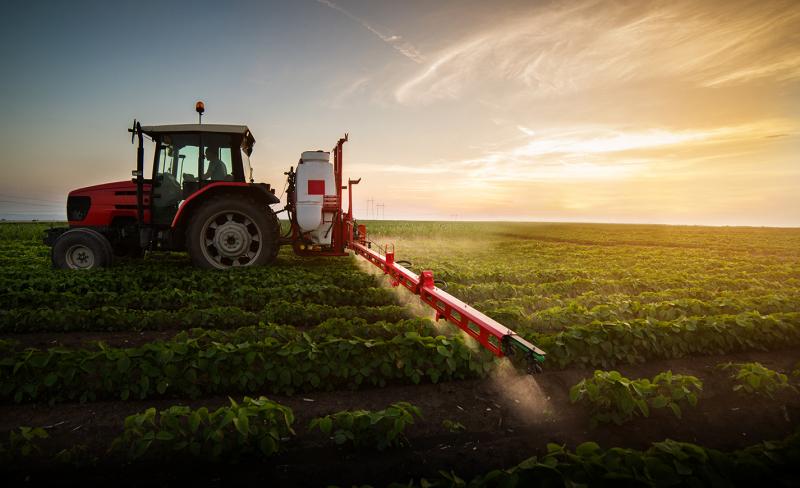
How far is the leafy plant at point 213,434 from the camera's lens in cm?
295

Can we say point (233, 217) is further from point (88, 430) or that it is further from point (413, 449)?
point (413, 449)

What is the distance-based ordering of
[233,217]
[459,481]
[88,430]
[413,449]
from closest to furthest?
[459,481], [413,449], [88,430], [233,217]

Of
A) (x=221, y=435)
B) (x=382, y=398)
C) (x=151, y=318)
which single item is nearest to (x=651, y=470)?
(x=382, y=398)

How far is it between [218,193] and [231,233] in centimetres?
92

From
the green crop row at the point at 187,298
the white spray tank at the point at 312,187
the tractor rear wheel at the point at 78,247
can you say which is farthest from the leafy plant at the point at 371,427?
the tractor rear wheel at the point at 78,247

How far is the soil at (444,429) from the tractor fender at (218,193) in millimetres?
5432

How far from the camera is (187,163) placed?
9.17 m

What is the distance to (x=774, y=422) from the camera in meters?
3.87

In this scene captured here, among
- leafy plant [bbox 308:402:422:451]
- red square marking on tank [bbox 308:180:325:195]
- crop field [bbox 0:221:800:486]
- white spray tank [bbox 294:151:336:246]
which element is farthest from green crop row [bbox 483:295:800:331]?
red square marking on tank [bbox 308:180:325:195]

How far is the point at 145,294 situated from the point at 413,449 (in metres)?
6.18

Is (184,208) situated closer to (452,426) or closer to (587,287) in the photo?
(452,426)

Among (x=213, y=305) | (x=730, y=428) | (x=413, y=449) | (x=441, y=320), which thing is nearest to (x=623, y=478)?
(x=413, y=449)

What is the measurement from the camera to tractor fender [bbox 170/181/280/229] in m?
8.69

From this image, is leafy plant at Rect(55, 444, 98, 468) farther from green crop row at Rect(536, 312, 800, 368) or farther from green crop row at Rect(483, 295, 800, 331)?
green crop row at Rect(483, 295, 800, 331)
